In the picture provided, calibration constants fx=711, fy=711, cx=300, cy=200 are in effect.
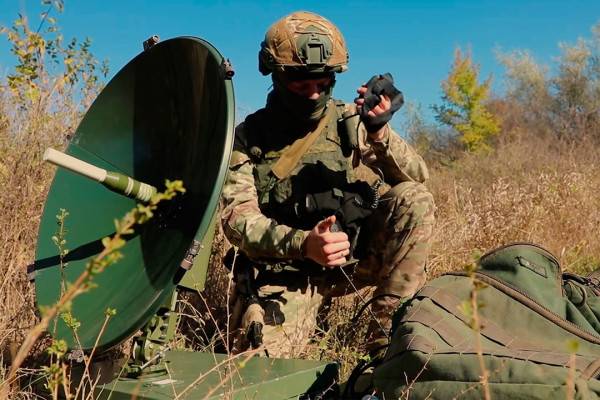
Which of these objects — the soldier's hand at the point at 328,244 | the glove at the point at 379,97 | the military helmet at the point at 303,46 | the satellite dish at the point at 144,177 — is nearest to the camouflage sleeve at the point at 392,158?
the glove at the point at 379,97

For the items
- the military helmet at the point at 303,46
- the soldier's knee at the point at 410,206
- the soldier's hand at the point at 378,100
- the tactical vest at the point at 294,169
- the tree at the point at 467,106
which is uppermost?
the tree at the point at 467,106

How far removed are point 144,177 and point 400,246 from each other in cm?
124

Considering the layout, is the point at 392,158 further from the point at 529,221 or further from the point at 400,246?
the point at 529,221

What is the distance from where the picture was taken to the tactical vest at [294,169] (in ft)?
11.3

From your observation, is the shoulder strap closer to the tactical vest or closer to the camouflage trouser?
the tactical vest

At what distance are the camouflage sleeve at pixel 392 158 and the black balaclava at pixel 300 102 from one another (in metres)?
0.26

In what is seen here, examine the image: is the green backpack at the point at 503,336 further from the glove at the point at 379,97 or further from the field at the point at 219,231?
the glove at the point at 379,97

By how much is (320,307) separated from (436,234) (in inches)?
52.0

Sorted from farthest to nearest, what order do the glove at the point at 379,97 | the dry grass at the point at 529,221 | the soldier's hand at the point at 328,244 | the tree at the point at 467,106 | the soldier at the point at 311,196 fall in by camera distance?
the tree at the point at 467,106, the dry grass at the point at 529,221, the soldier at the point at 311,196, the glove at the point at 379,97, the soldier's hand at the point at 328,244

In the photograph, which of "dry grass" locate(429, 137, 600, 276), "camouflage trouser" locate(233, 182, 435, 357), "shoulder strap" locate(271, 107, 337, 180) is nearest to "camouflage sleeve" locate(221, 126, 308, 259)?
"shoulder strap" locate(271, 107, 337, 180)

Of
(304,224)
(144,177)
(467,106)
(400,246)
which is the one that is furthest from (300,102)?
(467,106)

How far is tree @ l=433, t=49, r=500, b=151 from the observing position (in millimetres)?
22656

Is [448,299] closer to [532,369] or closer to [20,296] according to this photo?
[532,369]

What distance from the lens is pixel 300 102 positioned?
11.2 feet
